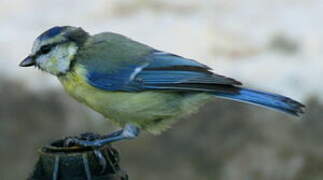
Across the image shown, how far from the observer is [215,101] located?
21.5 ft

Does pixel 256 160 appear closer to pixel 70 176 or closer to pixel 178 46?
pixel 178 46

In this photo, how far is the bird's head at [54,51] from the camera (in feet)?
12.5

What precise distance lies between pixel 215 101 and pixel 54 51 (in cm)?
287

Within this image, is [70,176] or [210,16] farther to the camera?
[210,16]

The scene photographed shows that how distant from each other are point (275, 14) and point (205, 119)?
1090 millimetres

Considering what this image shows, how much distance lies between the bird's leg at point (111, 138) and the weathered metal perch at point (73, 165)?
0.10 metres

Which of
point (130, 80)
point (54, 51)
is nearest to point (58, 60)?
point (54, 51)

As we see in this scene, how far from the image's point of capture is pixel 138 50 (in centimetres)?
389

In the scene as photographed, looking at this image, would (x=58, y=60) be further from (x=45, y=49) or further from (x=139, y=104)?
(x=139, y=104)

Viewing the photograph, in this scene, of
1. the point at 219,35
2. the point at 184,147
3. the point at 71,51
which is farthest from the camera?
the point at 219,35

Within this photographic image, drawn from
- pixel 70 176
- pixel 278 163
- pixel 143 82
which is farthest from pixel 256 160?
pixel 70 176

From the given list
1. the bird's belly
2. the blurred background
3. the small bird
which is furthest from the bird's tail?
the blurred background

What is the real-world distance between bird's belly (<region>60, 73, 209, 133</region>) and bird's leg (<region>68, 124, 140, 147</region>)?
0.04 m

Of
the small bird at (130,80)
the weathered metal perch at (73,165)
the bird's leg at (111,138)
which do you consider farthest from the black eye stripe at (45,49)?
the weathered metal perch at (73,165)
